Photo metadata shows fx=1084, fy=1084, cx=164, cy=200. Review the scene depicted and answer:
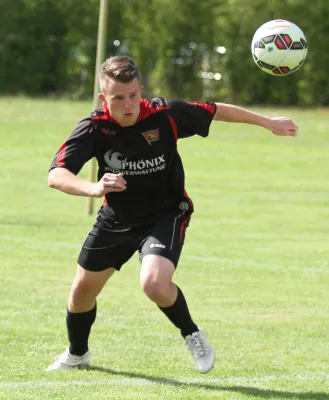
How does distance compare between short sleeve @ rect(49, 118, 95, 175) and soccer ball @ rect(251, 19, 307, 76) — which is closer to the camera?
short sleeve @ rect(49, 118, 95, 175)

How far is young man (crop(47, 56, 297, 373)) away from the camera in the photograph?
7043 millimetres

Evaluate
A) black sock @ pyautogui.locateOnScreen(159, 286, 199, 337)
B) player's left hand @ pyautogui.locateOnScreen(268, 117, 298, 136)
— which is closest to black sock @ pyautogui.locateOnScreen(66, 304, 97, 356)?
black sock @ pyautogui.locateOnScreen(159, 286, 199, 337)

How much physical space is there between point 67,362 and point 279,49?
10.7 ft

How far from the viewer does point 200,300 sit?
34.1ft

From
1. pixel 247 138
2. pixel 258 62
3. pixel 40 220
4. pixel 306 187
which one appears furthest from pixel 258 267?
pixel 247 138

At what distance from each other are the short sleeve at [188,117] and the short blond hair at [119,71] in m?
0.48

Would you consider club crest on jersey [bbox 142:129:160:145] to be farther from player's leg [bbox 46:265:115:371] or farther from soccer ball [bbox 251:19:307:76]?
soccer ball [bbox 251:19:307:76]

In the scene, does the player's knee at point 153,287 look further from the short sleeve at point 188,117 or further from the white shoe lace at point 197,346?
the short sleeve at point 188,117

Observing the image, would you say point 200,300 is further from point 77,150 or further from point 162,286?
point 77,150

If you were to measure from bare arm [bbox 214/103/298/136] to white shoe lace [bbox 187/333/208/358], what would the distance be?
1.50 metres

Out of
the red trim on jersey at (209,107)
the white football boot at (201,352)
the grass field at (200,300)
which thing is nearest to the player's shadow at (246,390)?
the grass field at (200,300)

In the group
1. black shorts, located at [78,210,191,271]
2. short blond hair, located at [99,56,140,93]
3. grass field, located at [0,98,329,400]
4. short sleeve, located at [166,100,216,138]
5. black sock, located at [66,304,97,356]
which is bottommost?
grass field, located at [0,98,329,400]

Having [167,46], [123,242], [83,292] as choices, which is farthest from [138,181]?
[167,46]

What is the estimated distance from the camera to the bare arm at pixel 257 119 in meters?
7.43
